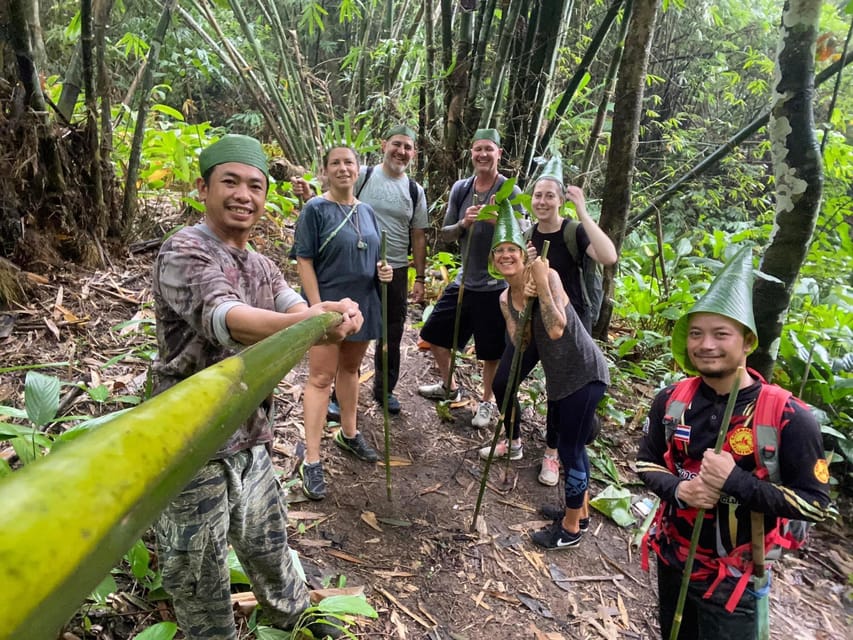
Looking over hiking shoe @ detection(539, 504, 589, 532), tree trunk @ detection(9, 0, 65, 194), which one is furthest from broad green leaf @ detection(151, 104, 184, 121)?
hiking shoe @ detection(539, 504, 589, 532)

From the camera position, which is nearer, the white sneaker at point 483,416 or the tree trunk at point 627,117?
the tree trunk at point 627,117

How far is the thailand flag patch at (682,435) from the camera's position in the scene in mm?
1795

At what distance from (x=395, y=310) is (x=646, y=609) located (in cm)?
227

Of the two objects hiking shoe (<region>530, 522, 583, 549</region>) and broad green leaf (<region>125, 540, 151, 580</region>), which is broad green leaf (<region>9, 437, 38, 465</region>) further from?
hiking shoe (<region>530, 522, 583, 549</region>)

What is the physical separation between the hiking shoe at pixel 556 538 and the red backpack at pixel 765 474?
1.19 m

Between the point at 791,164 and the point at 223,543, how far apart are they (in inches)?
125

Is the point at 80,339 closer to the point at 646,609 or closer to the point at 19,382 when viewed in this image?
the point at 19,382

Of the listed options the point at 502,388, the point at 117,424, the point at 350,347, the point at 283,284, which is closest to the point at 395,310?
the point at 350,347

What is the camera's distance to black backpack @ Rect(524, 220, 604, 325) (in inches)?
121

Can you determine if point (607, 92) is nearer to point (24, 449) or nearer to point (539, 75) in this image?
point (539, 75)

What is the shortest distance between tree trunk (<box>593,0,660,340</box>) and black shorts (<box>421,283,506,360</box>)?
1.33m

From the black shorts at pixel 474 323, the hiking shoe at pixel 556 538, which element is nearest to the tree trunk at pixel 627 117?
the black shorts at pixel 474 323

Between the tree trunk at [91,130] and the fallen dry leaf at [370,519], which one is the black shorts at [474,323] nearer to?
the fallen dry leaf at [370,519]

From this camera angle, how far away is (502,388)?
3150 mm
